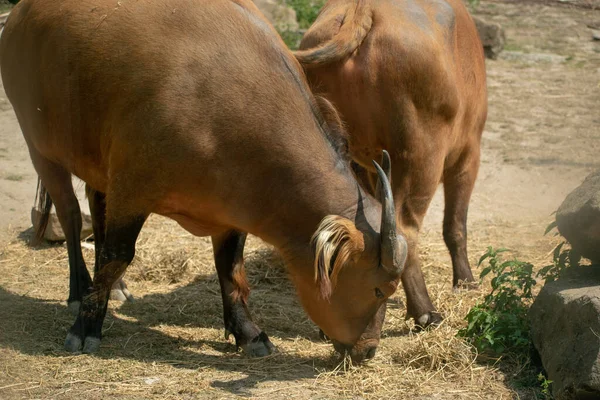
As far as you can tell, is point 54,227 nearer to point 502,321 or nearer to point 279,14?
point 502,321

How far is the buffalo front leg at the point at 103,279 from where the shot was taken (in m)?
4.96

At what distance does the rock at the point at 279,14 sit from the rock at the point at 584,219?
28.7 ft

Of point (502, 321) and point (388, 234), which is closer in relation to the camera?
point (388, 234)

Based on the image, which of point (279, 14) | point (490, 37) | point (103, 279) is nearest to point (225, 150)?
point (103, 279)

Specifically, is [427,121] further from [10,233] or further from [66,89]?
[10,233]

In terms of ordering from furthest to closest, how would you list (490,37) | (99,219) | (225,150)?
(490,37) → (99,219) → (225,150)

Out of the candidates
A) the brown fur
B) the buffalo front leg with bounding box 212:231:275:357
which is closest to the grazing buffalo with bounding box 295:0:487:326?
the brown fur

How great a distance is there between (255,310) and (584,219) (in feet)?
8.09

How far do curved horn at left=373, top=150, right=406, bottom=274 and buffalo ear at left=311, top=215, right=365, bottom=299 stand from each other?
145 mm

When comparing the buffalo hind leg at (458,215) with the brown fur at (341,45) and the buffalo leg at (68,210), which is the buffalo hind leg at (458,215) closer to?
the brown fur at (341,45)

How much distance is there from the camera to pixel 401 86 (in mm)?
5109

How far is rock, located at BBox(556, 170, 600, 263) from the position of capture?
15.7 feet

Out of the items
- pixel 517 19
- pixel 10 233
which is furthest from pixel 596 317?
pixel 517 19

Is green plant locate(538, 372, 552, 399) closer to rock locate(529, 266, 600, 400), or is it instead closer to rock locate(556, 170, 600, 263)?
rock locate(529, 266, 600, 400)
